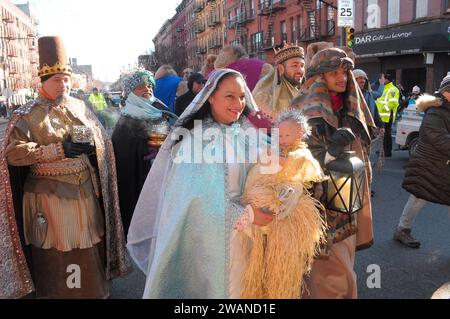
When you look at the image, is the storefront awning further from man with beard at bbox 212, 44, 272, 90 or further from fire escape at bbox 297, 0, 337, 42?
man with beard at bbox 212, 44, 272, 90

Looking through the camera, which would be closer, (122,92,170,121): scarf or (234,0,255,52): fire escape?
(122,92,170,121): scarf

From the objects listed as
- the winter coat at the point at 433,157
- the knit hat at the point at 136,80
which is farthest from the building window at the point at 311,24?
the knit hat at the point at 136,80

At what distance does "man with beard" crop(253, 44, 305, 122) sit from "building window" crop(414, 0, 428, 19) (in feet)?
71.9

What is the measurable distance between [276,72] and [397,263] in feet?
7.90

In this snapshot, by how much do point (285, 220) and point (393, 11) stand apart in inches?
1031

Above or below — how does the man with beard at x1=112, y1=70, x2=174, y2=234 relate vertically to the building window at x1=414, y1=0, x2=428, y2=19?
below

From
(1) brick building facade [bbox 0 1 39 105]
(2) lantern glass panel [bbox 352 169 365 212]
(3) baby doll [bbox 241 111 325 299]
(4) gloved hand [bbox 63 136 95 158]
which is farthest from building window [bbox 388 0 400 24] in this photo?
(1) brick building facade [bbox 0 1 39 105]

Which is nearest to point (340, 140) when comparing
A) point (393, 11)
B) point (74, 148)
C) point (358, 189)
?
point (358, 189)

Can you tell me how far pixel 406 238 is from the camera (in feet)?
16.3

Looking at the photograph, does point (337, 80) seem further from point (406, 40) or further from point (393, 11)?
point (393, 11)

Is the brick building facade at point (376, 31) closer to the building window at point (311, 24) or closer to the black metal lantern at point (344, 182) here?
the building window at point (311, 24)

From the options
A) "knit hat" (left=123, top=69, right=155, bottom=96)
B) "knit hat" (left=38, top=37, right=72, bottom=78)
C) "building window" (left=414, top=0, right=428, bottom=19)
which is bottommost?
"knit hat" (left=123, top=69, right=155, bottom=96)

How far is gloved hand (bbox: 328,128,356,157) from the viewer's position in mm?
2615
